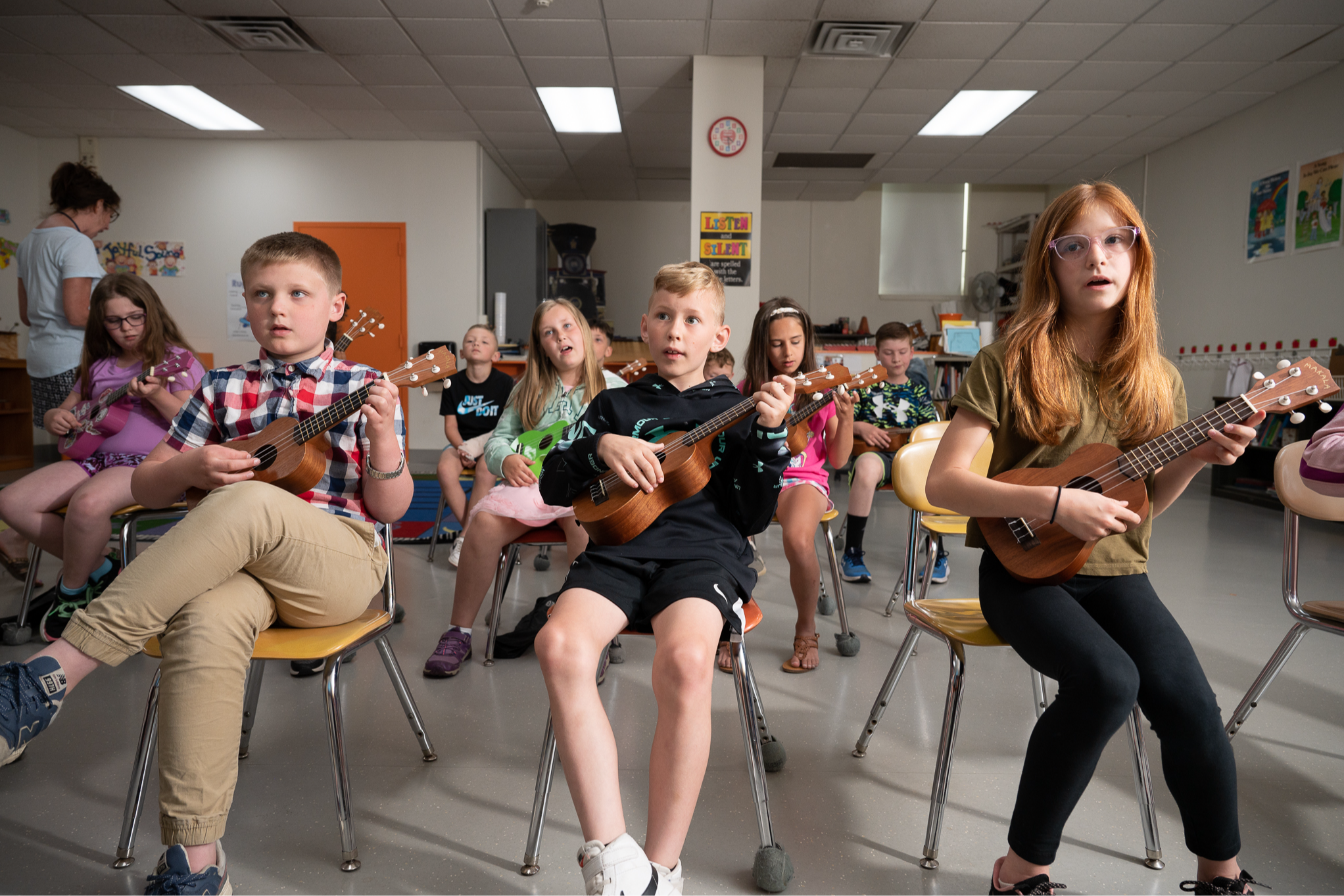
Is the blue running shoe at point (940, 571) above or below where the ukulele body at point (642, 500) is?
below

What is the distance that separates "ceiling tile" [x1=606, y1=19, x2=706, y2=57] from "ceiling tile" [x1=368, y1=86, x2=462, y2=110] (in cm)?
143

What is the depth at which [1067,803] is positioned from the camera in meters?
1.05

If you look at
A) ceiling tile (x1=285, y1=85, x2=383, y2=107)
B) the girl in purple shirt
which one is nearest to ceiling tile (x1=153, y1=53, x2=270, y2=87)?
ceiling tile (x1=285, y1=85, x2=383, y2=107)

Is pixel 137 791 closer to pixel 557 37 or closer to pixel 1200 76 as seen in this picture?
pixel 557 37

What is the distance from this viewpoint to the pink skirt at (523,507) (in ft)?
7.01

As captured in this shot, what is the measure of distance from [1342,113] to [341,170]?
7.02 m

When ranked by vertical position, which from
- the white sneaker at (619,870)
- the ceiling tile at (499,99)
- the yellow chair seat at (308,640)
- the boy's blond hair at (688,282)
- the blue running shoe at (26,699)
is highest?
the ceiling tile at (499,99)

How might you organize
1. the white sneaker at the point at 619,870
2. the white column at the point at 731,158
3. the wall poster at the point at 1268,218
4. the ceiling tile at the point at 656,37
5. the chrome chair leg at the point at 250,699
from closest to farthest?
the white sneaker at the point at 619,870, the chrome chair leg at the point at 250,699, the ceiling tile at the point at 656,37, the white column at the point at 731,158, the wall poster at the point at 1268,218

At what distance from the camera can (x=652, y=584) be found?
131cm

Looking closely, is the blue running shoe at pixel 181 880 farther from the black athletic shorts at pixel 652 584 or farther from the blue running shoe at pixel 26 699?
the black athletic shorts at pixel 652 584

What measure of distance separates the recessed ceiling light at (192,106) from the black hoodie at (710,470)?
17.9 feet

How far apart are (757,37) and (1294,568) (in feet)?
12.8

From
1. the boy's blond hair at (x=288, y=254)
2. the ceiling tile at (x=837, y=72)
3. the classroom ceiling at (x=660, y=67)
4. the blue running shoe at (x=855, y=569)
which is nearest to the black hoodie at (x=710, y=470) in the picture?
the boy's blond hair at (x=288, y=254)

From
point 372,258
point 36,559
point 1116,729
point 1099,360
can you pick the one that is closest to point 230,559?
point 1116,729
